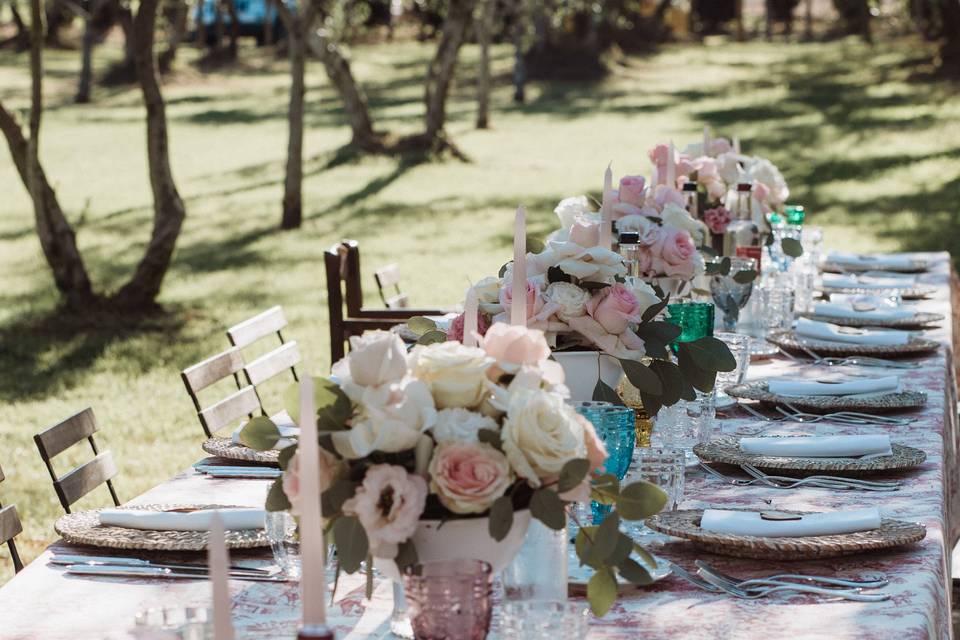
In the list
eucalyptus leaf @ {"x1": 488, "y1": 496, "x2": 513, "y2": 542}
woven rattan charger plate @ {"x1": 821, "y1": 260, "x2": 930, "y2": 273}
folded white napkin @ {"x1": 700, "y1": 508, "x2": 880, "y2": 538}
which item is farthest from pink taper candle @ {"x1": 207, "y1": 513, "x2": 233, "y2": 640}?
woven rattan charger plate @ {"x1": 821, "y1": 260, "x2": 930, "y2": 273}

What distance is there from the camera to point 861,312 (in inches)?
187

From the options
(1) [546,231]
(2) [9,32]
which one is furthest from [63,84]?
(1) [546,231]

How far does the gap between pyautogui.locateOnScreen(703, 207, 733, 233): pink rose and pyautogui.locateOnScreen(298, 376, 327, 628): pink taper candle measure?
136 inches

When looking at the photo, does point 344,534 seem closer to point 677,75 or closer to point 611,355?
point 611,355

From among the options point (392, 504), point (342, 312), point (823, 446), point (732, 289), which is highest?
point (392, 504)

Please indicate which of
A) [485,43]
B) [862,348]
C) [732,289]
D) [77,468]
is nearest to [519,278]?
[77,468]

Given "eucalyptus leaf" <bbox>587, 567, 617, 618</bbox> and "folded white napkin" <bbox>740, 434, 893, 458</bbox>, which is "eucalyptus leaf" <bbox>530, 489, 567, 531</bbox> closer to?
"eucalyptus leaf" <bbox>587, 567, 617, 618</bbox>

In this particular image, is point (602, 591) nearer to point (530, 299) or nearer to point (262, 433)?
point (262, 433)

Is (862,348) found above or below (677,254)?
below

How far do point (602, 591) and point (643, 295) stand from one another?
3.05ft

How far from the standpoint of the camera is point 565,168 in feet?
60.6

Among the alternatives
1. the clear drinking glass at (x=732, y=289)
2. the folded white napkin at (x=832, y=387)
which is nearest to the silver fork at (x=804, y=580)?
the folded white napkin at (x=832, y=387)

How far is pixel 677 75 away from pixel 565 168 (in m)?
14.9

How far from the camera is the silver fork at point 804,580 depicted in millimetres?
2252
